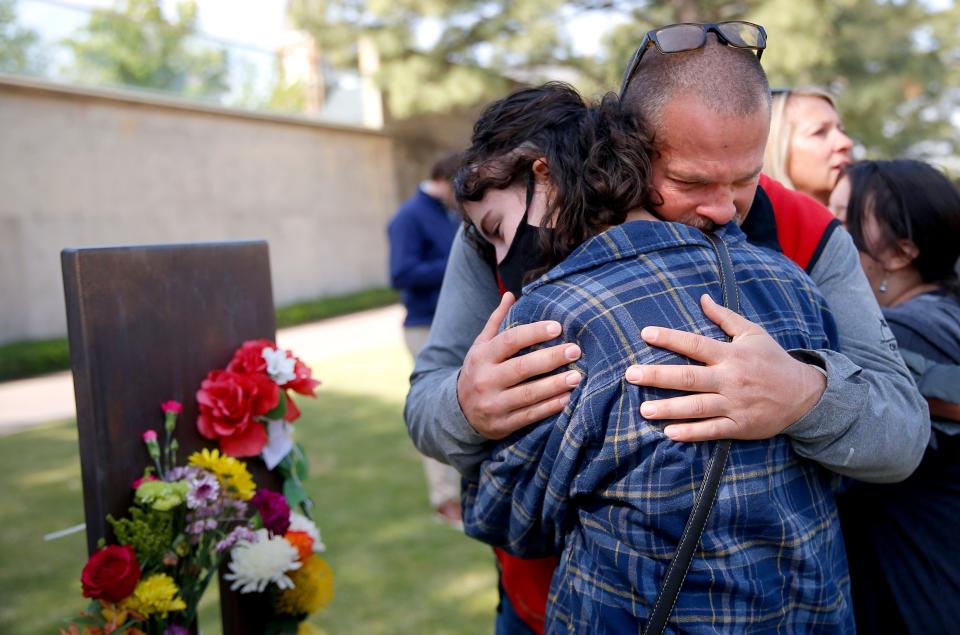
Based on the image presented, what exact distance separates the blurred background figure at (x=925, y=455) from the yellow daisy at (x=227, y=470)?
1.40 metres

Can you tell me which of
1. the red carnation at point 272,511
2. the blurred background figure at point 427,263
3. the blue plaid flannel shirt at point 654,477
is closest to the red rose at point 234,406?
the red carnation at point 272,511

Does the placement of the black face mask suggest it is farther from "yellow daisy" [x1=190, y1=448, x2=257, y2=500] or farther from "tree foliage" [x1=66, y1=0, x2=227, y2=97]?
"tree foliage" [x1=66, y1=0, x2=227, y2=97]

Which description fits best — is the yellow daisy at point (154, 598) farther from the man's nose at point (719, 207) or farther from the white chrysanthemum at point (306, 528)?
the man's nose at point (719, 207)

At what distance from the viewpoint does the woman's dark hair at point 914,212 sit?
1.87 metres

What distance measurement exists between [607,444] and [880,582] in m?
1.01

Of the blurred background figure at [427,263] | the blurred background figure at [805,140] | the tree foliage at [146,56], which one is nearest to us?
the blurred background figure at [805,140]

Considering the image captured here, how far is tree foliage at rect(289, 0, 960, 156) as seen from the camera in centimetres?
1241

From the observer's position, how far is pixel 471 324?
5.26ft

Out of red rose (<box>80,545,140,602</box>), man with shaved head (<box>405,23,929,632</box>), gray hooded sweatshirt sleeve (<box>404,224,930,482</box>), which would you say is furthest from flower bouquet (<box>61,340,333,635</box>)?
man with shaved head (<box>405,23,929,632</box>)

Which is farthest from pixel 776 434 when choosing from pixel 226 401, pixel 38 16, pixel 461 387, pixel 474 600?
pixel 38 16

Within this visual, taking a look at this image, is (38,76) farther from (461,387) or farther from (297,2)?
(461,387)

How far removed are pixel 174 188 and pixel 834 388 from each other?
1429 cm

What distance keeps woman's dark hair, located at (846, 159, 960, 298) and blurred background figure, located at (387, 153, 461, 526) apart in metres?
2.74

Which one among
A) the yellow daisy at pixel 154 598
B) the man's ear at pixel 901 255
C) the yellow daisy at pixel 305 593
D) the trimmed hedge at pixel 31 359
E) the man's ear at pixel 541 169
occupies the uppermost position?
the man's ear at pixel 541 169
